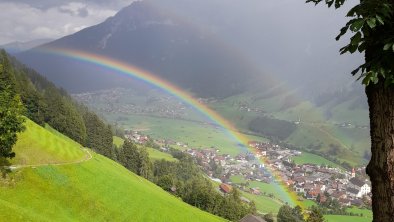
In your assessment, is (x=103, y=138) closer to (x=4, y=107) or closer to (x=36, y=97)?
(x=36, y=97)

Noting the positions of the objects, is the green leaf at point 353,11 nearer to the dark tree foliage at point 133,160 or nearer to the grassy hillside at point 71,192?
the grassy hillside at point 71,192

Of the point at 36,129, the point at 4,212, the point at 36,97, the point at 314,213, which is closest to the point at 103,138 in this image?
the point at 36,97

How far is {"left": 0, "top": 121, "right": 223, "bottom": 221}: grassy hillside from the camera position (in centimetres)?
5147

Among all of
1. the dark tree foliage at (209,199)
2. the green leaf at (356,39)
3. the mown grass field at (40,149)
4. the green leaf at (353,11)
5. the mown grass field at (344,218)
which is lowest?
the mown grass field at (344,218)

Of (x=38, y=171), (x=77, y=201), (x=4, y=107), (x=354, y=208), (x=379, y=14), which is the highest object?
(x=379, y=14)

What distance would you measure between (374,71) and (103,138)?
134667 millimetres

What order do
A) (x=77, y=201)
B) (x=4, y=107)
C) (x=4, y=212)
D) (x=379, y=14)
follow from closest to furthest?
(x=379, y=14) → (x=4, y=212) → (x=4, y=107) → (x=77, y=201)

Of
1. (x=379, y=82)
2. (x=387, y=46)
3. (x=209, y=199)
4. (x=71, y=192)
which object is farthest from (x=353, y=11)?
(x=209, y=199)

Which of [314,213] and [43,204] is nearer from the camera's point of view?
[43,204]

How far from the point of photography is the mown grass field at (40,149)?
6355 cm

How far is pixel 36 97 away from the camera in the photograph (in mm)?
112750

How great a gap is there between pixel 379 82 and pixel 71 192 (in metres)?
56.2

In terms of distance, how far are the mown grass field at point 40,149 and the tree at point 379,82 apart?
192 ft

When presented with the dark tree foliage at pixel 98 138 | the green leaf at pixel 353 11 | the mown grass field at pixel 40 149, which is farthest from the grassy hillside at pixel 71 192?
the dark tree foliage at pixel 98 138
